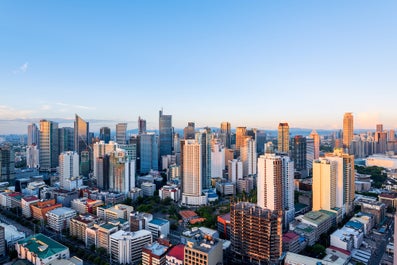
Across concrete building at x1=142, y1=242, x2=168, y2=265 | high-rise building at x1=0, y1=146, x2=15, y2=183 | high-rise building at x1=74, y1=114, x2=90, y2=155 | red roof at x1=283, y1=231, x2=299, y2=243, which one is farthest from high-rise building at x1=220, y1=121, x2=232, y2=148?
concrete building at x1=142, y1=242, x2=168, y2=265

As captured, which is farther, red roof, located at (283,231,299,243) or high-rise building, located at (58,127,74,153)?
high-rise building, located at (58,127,74,153)

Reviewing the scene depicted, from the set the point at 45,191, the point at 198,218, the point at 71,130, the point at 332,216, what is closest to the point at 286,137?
the point at 332,216

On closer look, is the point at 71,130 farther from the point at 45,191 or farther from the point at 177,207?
the point at 177,207

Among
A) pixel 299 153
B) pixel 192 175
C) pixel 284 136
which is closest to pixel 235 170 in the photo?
pixel 192 175

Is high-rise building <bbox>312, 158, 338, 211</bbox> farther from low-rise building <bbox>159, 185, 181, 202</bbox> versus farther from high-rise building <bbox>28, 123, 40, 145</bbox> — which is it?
high-rise building <bbox>28, 123, 40, 145</bbox>

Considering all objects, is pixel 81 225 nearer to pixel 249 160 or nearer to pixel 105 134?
pixel 249 160

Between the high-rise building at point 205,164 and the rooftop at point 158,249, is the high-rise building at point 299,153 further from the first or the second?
the rooftop at point 158,249

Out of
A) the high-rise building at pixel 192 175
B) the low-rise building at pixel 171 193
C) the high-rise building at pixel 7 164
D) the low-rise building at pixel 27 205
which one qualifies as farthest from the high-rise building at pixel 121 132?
the low-rise building at pixel 27 205
